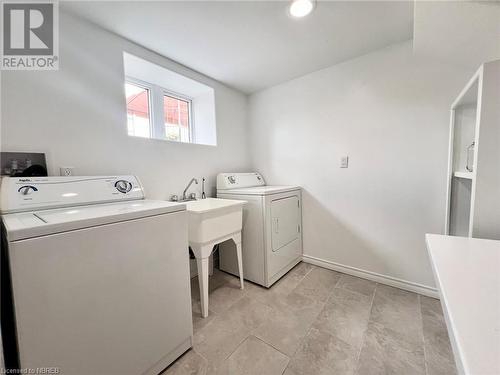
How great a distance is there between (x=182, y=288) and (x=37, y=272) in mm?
645

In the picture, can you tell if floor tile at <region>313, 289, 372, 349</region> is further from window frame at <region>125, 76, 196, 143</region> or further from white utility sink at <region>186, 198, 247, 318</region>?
window frame at <region>125, 76, 196, 143</region>

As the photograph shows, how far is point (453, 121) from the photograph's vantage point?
1409 mm

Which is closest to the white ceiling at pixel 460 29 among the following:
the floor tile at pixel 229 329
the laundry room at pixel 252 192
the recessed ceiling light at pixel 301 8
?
the laundry room at pixel 252 192

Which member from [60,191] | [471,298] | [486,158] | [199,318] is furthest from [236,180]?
[471,298]

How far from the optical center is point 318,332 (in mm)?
1310

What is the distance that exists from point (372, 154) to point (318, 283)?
4.38 feet

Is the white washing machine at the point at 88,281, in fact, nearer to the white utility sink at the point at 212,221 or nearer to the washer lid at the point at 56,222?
the washer lid at the point at 56,222

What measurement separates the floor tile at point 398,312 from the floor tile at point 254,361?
30.8 inches

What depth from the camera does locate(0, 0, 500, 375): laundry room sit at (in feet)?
2.51

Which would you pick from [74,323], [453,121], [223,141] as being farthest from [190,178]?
[453,121]

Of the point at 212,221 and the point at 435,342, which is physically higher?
the point at 212,221

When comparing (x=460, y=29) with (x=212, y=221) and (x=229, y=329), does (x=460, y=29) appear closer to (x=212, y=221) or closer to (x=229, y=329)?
(x=212, y=221)

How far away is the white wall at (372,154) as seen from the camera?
1573mm

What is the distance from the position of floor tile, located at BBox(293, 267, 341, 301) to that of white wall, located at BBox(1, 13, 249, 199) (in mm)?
1525
